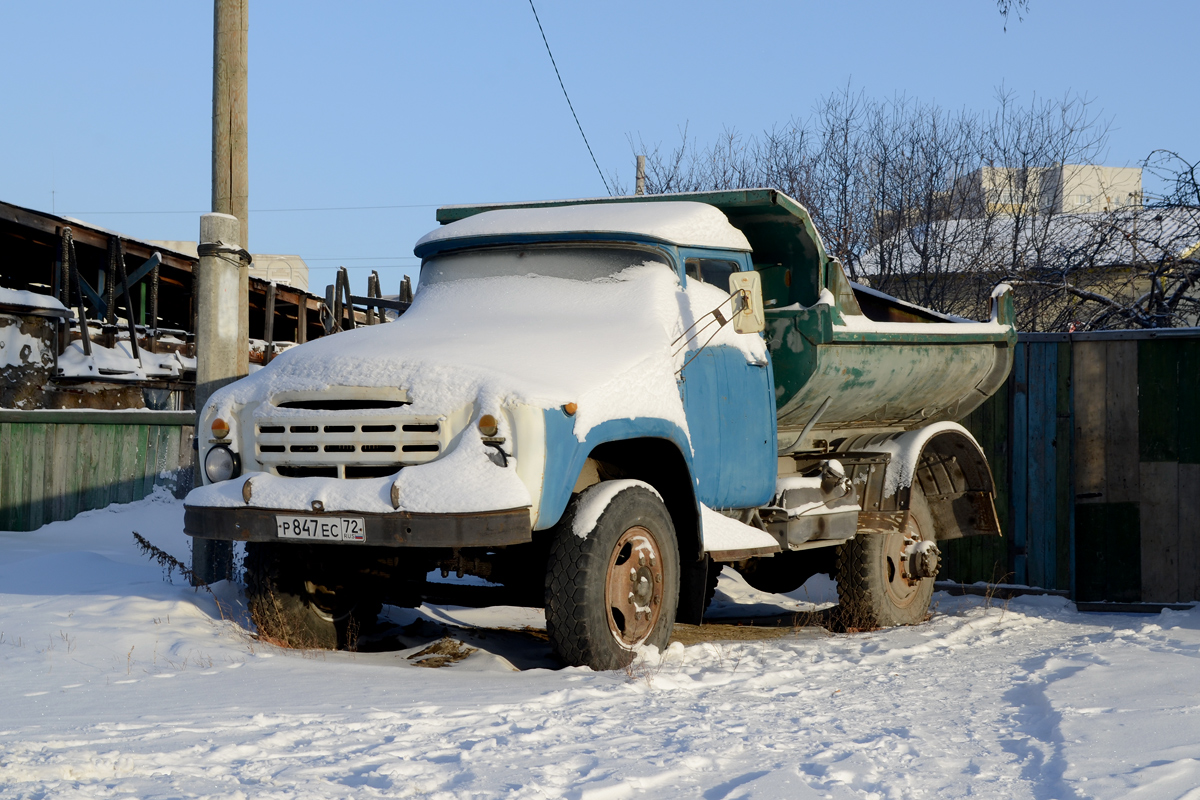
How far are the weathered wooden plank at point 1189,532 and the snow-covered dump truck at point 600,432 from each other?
65.4 inches

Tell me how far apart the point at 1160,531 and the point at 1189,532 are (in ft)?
0.67

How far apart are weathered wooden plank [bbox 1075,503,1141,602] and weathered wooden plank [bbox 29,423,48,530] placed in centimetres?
993

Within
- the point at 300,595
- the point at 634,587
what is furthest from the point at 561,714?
the point at 300,595

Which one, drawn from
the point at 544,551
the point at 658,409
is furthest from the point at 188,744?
the point at 658,409

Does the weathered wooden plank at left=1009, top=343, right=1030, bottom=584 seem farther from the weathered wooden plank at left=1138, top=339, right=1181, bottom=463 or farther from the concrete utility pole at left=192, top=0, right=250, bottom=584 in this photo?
the concrete utility pole at left=192, top=0, right=250, bottom=584

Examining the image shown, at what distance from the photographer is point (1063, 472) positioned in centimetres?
970

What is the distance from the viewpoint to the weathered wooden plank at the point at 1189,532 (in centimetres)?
916

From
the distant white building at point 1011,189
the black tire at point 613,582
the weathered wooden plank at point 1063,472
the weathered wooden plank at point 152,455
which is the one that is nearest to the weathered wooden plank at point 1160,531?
the weathered wooden plank at point 1063,472

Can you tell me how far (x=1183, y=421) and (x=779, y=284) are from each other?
150 inches

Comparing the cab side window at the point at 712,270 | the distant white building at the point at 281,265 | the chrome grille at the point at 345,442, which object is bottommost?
the chrome grille at the point at 345,442

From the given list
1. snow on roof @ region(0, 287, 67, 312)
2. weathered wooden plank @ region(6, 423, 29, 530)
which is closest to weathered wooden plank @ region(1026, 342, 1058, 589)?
weathered wooden plank @ region(6, 423, 29, 530)

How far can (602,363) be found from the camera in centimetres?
572

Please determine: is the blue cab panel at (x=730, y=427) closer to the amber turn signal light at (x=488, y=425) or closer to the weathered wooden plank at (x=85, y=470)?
the amber turn signal light at (x=488, y=425)

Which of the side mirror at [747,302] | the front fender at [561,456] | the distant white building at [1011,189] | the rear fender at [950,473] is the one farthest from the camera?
the distant white building at [1011,189]
